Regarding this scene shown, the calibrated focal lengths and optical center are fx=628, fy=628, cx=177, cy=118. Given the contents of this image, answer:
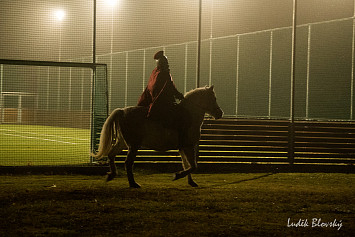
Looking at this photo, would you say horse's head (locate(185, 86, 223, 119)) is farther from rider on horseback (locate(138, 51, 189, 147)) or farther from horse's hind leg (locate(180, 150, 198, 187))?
horse's hind leg (locate(180, 150, 198, 187))

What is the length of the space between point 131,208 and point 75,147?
46.2 ft

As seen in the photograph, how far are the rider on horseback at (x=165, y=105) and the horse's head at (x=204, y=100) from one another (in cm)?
23

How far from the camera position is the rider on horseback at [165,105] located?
1033 centimetres

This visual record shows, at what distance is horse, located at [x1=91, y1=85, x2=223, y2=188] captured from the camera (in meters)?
10.4

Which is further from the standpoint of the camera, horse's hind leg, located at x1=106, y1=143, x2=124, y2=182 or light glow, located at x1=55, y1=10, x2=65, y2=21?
light glow, located at x1=55, y1=10, x2=65, y2=21

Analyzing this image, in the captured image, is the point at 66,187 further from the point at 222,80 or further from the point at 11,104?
the point at 11,104

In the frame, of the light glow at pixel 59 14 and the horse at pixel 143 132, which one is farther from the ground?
the light glow at pixel 59 14

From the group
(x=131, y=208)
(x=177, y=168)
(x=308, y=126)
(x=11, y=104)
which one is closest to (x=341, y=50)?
(x=308, y=126)

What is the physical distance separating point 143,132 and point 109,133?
1.84 ft

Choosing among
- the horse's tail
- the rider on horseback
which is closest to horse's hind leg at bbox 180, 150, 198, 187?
the rider on horseback

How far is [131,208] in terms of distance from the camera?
8.08 m

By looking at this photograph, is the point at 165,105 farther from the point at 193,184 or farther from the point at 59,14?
the point at 59,14

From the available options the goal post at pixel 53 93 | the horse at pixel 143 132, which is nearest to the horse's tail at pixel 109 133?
the horse at pixel 143 132

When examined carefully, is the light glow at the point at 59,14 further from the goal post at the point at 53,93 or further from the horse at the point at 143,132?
the horse at the point at 143,132
